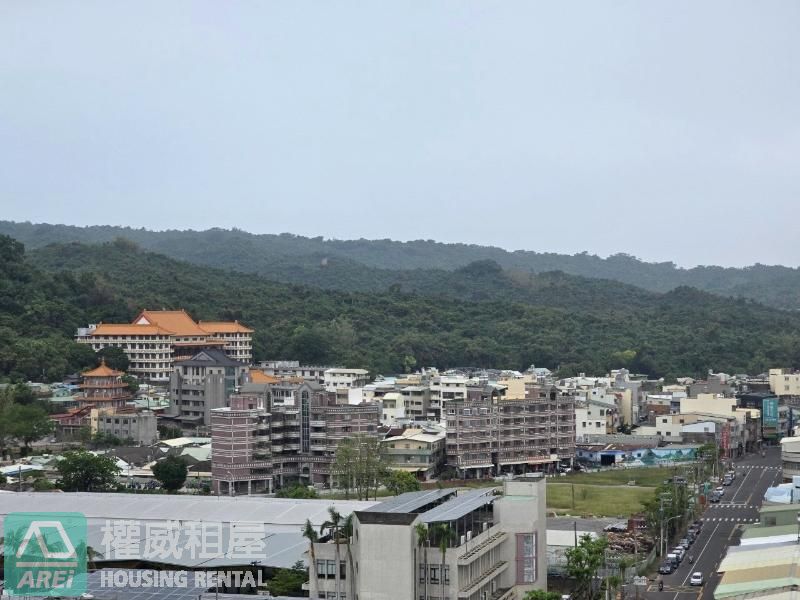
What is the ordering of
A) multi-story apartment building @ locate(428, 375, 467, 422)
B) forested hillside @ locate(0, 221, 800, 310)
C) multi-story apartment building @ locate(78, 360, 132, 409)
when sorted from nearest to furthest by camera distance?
multi-story apartment building @ locate(78, 360, 132, 409) < multi-story apartment building @ locate(428, 375, 467, 422) < forested hillside @ locate(0, 221, 800, 310)

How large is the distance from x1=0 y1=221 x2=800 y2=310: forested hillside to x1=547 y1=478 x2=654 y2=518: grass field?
68.3m

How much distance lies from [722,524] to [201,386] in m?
Result: 23.5

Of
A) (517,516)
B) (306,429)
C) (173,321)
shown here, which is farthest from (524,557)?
(173,321)

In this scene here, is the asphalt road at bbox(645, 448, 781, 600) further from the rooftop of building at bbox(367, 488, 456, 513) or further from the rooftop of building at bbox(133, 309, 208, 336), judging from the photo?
the rooftop of building at bbox(133, 309, 208, 336)

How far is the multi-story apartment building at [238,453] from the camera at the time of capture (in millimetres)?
39094

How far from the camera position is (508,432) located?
1732 inches

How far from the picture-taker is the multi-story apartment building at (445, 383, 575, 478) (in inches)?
1690

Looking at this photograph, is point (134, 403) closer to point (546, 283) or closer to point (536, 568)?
point (536, 568)

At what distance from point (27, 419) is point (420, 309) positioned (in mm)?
38109

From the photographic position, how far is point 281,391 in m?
45.1

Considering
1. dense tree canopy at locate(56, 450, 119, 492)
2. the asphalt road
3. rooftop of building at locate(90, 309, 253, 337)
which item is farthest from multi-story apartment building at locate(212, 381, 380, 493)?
rooftop of building at locate(90, 309, 253, 337)

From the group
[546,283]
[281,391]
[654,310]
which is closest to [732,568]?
[281,391]

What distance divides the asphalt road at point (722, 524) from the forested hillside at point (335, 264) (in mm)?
→ 64963

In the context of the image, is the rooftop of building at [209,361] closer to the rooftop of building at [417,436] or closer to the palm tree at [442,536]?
the rooftop of building at [417,436]
